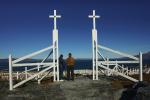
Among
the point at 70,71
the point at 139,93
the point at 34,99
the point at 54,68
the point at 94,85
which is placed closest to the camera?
the point at 139,93

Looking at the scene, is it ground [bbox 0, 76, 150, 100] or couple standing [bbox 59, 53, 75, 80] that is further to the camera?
couple standing [bbox 59, 53, 75, 80]

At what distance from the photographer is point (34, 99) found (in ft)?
66.1

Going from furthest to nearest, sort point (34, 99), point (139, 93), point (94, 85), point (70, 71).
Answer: point (70, 71) → point (94, 85) → point (34, 99) → point (139, 93)

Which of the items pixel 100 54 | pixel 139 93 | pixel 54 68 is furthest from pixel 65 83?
pixel 139 93

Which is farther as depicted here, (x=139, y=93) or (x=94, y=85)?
(x=94, y=85)

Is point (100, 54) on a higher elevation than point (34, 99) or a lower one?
higher

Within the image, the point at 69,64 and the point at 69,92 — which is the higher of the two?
the point at 69,64

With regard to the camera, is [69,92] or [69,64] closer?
[69,92]

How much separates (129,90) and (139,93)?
15.7 feet

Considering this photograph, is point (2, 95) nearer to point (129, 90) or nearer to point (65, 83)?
point (65, 83)

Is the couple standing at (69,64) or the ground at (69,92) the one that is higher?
the couple standing at (69,64)

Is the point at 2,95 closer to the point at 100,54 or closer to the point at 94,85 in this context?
the point at 94,85

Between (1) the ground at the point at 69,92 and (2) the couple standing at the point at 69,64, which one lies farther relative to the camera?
(2) the couple standing at the point at 69,64

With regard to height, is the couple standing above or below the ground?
above
